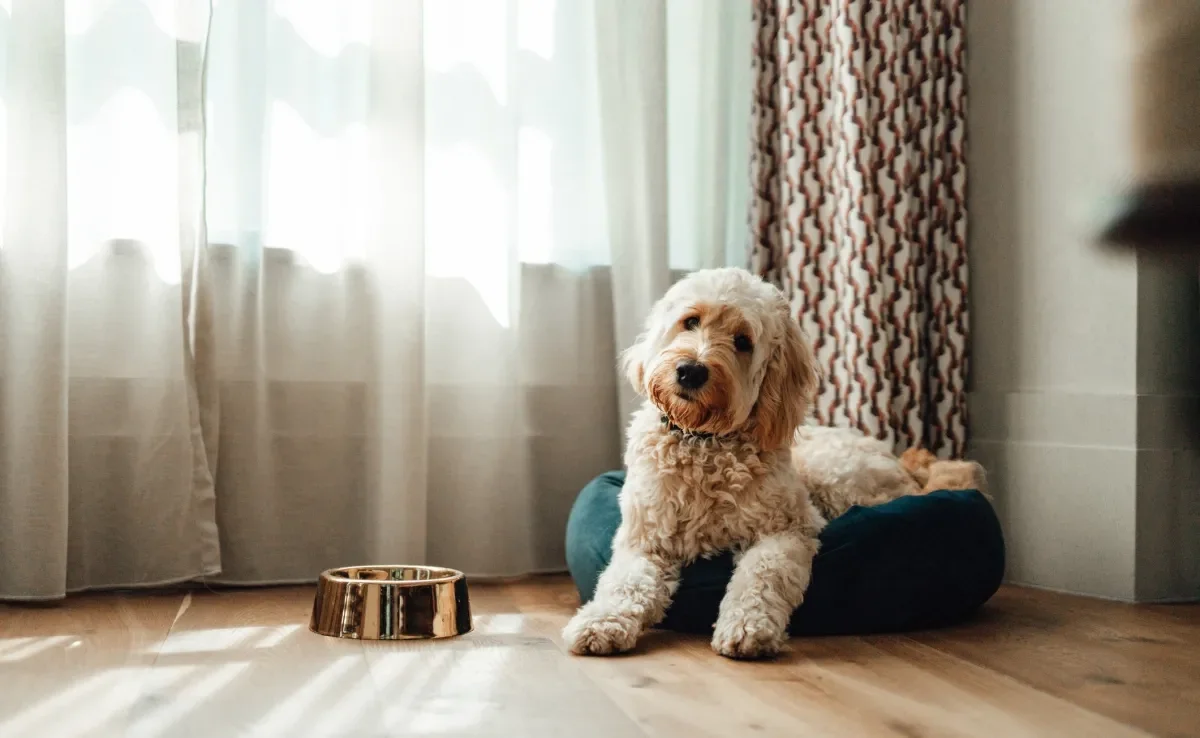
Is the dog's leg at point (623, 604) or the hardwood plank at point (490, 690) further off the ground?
the dog's leg at point (623, 604)

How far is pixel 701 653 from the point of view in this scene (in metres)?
2.07

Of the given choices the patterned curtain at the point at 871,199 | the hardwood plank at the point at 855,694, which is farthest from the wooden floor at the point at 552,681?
A: the patterned curtain at the point at 871,199

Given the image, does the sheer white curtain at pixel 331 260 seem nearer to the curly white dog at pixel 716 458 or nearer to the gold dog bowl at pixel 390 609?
the gold dog bowl at pixel 390 609

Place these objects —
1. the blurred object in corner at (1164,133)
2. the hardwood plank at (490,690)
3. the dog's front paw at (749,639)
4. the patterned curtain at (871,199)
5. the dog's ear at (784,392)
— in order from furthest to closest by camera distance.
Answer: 1. the patterned curtain at (871,199)
2. the blurred object in corner at (1164,133)
3. the dog's ear at (784,392)
4. the dog's front paw at (749,639)
5. the hardwood plank at (490,690)

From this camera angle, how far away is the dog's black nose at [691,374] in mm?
2082

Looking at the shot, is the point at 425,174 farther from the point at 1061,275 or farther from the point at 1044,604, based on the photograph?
the point at 1044,604

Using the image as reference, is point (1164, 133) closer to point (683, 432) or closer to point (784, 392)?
point (784, 392)

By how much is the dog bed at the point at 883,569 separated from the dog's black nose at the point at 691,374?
0.40 m

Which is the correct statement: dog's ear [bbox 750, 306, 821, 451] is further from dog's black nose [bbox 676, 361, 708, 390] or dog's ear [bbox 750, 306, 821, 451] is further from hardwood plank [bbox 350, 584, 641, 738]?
hardwood plank [bbox 350, 584, 641, 738]

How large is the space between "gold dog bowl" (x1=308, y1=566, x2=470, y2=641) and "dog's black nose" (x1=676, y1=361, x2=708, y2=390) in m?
0.65

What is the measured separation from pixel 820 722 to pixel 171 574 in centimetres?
179

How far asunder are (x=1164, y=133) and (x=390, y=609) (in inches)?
90.5

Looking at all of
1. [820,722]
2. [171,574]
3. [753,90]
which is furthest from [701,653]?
[753,90]

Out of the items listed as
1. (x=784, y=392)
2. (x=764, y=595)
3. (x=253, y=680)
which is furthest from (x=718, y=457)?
(x=253, y=680)
